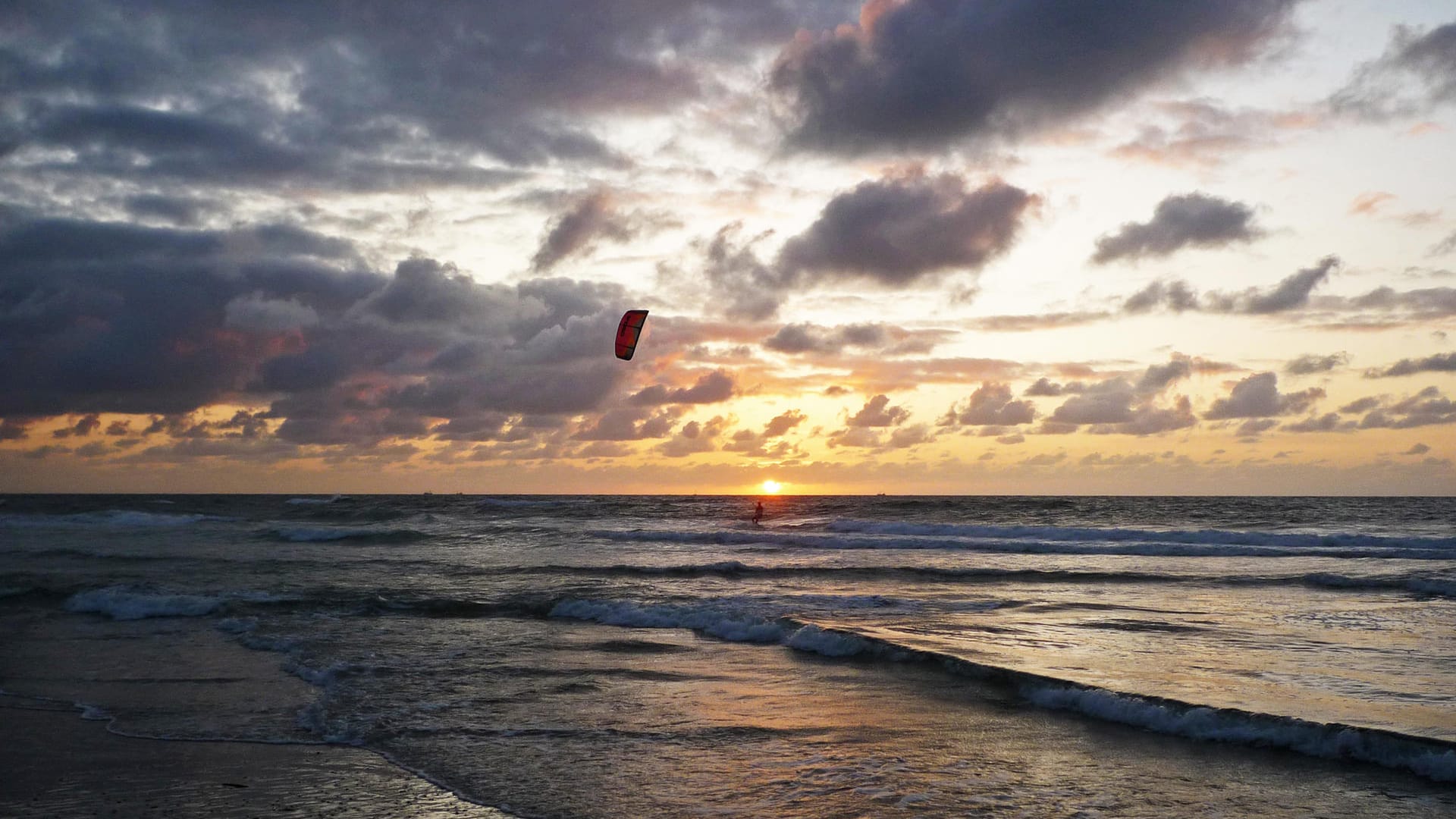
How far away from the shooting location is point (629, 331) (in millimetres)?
19344

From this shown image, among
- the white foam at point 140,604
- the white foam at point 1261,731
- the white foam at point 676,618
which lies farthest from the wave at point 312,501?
the white foam at point 1261,731

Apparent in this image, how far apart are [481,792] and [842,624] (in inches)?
388

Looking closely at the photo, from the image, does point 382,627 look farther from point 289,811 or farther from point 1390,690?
point 1390,690

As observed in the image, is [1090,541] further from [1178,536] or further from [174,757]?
[174,757]

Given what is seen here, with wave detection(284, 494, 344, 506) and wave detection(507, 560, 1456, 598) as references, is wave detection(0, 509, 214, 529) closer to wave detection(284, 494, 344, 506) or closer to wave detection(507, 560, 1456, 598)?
wave detection(284, 494, 344, 506)

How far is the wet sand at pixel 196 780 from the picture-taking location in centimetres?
721

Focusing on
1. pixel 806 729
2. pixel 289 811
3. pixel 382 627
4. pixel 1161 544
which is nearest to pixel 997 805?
pixel 806 729

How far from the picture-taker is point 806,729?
9688 mm

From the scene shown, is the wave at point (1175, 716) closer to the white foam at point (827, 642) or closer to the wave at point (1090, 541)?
the white foam at point (827, 642)

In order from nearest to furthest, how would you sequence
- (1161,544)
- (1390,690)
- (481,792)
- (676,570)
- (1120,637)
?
(481,792), (1390,690), (1120,637), (676,570), (1161,544)

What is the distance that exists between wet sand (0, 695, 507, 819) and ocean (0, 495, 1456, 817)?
35cm

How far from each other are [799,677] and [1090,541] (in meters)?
32.9

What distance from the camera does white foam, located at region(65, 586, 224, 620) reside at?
18516mm

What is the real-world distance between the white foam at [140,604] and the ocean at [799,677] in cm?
10
